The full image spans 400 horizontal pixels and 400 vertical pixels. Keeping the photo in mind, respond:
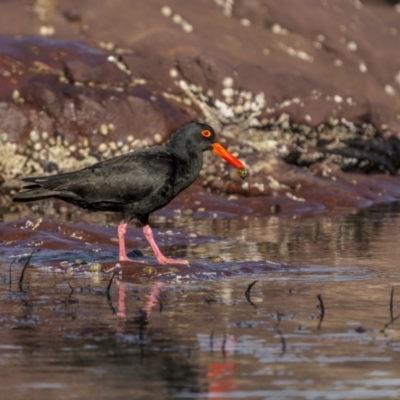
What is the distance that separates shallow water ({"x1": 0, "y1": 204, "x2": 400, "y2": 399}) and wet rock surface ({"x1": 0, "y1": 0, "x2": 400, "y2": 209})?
3.70 m

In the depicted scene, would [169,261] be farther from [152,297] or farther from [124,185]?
[152,297]

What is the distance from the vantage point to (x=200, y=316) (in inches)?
325

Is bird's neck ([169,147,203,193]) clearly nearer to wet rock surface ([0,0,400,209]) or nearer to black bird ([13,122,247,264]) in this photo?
black bird ([13,122,247,264])

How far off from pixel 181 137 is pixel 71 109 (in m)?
5.58

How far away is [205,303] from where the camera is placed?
878 centimetres

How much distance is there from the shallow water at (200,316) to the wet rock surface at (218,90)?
3.70m

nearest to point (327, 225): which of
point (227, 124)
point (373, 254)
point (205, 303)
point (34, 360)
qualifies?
point (373, 254)

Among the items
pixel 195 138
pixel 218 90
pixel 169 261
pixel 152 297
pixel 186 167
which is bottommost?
pixel 152 297

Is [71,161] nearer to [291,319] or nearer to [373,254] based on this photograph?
[373,254]

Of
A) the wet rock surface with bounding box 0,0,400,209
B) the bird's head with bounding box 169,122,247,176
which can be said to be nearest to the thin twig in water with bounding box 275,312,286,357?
the bird's head with bounding box 169,122,247,176

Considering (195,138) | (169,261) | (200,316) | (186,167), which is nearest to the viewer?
(200,316)

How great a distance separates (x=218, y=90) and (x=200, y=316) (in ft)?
33.8

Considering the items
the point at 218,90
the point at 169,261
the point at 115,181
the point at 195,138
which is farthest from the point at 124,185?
the point at 218,90

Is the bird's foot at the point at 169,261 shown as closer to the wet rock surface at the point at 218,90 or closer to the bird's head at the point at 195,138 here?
the bird's head at the point at 195,138
